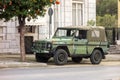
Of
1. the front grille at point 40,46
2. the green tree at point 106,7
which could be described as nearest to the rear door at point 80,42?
the front grille at point 40,46

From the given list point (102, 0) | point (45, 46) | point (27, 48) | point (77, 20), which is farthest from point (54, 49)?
point (102, 0)

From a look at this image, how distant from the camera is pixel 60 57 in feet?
93.2

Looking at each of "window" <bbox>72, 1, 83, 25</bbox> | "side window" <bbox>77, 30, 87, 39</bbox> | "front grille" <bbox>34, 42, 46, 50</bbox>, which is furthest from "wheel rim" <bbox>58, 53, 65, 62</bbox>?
"window" <bbox>72, 1, 83, 25</bbox>

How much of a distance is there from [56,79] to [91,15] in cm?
2176

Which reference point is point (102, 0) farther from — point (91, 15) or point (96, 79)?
point (96, 79)

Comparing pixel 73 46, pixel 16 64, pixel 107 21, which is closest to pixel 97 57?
pixel 73 46

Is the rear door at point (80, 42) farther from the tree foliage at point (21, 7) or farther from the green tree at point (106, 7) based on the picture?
the green tree at point (106, 7)

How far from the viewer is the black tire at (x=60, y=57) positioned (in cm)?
2816

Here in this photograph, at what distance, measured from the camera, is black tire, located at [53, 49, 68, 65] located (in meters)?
28.2

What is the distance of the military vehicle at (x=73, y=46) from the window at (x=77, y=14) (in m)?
8.54

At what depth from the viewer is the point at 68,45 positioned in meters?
28.9

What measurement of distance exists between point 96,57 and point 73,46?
6.54 feet

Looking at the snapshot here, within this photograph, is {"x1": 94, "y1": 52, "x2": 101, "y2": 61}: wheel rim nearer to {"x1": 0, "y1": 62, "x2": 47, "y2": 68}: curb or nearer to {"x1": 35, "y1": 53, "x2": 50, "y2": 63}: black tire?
{"x1": 35, "y1": 53, "x2": 50, "y2": 63}: black tire

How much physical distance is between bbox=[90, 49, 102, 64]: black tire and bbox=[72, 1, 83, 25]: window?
9296 mm
